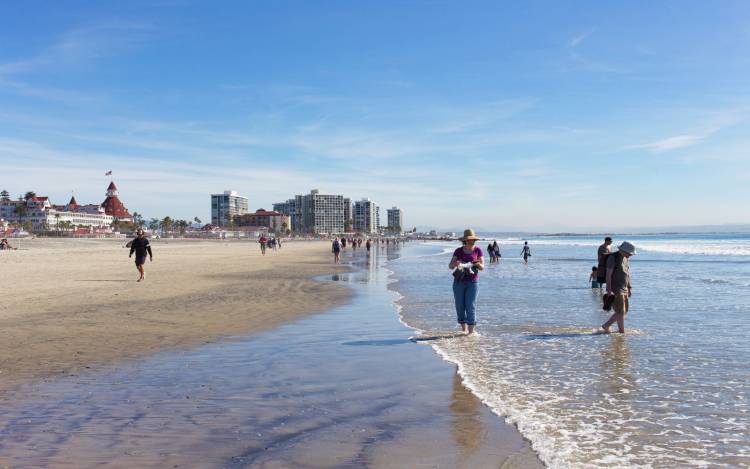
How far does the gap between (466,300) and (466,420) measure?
14.8ft

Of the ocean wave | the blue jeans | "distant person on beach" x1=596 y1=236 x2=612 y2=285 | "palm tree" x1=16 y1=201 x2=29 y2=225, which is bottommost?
the ocean wave

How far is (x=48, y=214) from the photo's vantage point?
16388cm

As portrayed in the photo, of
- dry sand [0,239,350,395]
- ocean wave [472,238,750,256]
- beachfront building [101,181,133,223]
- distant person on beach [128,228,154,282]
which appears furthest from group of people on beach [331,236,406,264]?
beachfront building [101,181,133,223]

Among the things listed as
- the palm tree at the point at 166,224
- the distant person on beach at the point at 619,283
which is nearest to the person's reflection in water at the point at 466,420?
the distant person on beach at the point at 619,283

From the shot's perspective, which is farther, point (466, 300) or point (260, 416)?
point (466, 300)

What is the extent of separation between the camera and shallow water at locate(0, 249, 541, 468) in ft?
13.1

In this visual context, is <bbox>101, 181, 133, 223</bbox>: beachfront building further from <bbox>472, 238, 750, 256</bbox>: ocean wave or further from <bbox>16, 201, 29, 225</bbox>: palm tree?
<bbox>472, 238, 750, 256</bbox>: ocean wave

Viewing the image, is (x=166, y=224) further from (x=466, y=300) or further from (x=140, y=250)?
(x=466, y=300)

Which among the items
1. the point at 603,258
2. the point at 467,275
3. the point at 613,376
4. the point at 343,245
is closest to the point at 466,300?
the point at 467,275

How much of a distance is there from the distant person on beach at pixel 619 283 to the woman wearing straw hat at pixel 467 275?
2.41m

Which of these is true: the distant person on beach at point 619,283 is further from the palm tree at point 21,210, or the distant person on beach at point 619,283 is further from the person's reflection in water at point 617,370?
the palm tree at point 21,210

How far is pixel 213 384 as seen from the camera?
19.6ft

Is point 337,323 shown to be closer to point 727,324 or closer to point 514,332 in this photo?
point 514,332

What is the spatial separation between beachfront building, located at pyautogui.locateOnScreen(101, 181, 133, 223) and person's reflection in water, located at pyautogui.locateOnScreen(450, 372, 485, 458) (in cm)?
20502
